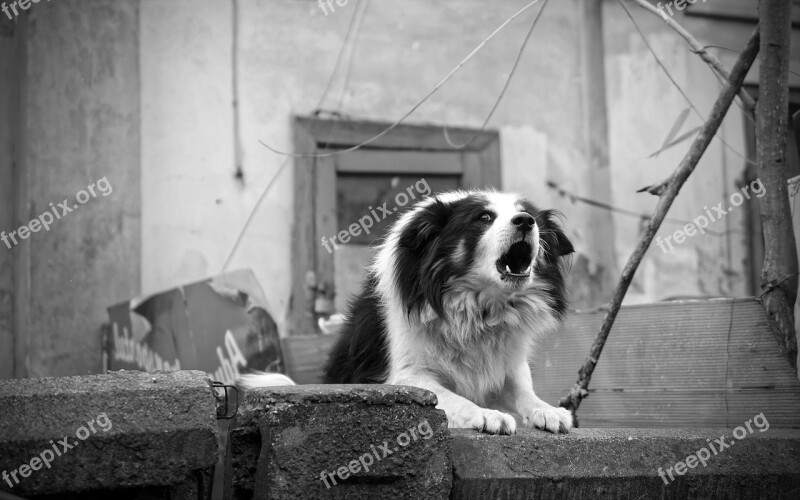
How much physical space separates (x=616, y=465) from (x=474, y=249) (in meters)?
1.12

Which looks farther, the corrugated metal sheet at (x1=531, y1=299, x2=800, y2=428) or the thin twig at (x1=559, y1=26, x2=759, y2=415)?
the thin twig at (x1=559, y1=26, x2=759, y2=415)

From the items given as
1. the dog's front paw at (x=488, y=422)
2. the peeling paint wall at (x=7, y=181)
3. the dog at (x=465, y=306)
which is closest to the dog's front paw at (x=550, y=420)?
the dog's front paw at (x=488, y=422)

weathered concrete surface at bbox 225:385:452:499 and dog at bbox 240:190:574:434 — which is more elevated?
dog at bbox 240:190:574:434

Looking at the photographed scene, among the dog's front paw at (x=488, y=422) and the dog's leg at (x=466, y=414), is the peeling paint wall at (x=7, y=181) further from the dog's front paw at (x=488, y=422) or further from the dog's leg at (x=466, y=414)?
the dog's front paw at (x=488, y=422)

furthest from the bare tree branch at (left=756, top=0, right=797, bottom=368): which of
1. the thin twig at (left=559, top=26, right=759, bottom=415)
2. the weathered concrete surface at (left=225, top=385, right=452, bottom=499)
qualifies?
the weathered concrete surface at (left=225, top=385, right=452, bottom=499)

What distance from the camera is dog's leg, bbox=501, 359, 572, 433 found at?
9.82 ft

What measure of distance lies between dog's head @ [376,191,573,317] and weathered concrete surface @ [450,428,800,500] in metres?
0.82

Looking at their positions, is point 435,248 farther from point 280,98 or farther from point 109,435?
point 280,98

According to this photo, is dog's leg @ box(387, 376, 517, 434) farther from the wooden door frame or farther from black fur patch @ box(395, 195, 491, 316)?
the wooden door frame

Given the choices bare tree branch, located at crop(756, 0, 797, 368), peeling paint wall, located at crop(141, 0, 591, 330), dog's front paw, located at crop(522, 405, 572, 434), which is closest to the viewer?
dog's front paw, located at crop(522, 405, 572, 434)

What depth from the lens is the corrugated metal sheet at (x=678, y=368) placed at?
3516mm

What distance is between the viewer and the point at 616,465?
2834mm

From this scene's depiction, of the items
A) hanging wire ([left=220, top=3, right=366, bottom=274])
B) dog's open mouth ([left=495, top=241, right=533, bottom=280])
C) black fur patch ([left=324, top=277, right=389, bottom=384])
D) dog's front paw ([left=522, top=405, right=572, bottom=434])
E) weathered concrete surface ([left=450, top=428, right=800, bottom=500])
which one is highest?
hanging wire ([left=220, top=3, right=366, bottom=274])

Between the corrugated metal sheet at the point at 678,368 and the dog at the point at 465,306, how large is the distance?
0.42 metres
